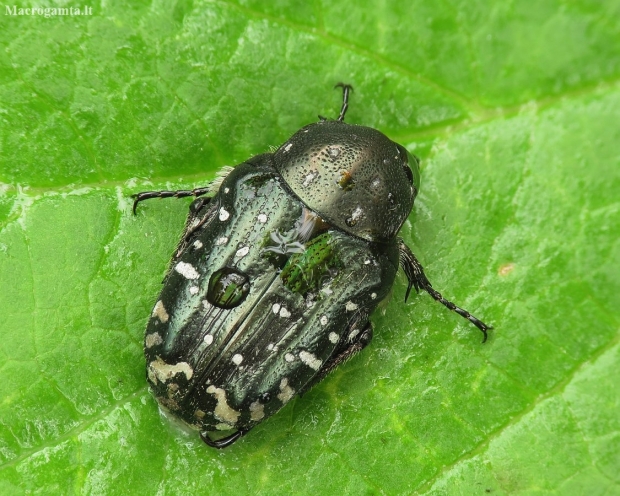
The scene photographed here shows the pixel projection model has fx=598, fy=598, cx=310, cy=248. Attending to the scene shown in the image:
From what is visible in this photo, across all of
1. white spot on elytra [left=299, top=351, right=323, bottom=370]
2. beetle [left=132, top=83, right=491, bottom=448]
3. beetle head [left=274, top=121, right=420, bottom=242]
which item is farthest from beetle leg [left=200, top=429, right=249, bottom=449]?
beetle head [left=274, top=121, right=420, bottom=242]

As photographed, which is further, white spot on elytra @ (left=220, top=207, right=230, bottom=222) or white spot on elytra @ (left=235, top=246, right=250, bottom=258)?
white spot on elytra @ (left=220, top=207, right=230, bottom=222)

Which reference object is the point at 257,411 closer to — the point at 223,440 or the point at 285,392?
the point at 285,392

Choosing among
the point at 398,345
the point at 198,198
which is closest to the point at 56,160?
the point at 198,198

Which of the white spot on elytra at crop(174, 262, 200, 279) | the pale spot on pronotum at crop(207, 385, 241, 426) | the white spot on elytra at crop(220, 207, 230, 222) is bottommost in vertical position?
the pale spot on pronotum at crop(207, 385, 241, 426)

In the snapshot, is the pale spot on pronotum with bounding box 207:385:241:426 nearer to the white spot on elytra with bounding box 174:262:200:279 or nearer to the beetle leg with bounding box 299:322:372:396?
the beetle leg with bounding box 299:322:372:396

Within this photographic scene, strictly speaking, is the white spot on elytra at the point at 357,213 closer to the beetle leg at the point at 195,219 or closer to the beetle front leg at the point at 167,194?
the beetle leg at the point at 195,219

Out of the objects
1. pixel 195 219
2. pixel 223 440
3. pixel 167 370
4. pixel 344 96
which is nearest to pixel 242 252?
pixel 195 219
